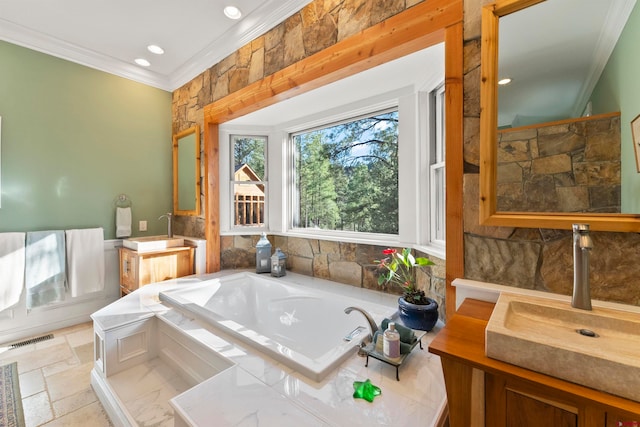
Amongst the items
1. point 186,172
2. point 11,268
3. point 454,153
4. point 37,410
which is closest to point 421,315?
point 454,153

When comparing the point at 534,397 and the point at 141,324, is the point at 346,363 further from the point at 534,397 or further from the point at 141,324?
the point at 141,324

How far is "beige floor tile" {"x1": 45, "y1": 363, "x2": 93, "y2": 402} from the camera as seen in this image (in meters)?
1.76

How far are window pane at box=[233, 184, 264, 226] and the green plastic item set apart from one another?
7.60 ft

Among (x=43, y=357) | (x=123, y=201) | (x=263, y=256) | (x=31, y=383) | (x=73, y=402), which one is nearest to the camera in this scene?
(x=73, y=402)

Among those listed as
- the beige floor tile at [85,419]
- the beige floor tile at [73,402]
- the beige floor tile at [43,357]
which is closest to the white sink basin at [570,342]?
the beige floor tile at [85,419]

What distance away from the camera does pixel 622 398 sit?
1.87 ft

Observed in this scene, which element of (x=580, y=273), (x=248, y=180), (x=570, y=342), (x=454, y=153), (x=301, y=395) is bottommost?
(x=301, y=395)

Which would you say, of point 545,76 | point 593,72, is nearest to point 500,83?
point 545,76

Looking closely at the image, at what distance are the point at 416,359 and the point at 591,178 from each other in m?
1.02

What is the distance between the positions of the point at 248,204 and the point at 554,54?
2764 mm

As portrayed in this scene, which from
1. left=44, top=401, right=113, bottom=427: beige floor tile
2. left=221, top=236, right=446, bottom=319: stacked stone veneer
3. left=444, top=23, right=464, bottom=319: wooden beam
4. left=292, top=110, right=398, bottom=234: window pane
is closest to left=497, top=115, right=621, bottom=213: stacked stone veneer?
left=444, top=23, right=464, bottom=319: wooden beam

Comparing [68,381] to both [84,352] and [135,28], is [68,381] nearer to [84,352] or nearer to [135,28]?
[84,352]

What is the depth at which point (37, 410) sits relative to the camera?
1.62 metres

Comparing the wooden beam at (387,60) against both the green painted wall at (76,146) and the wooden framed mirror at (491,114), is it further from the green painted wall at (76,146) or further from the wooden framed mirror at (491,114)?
the green painted wall at (76,146)
